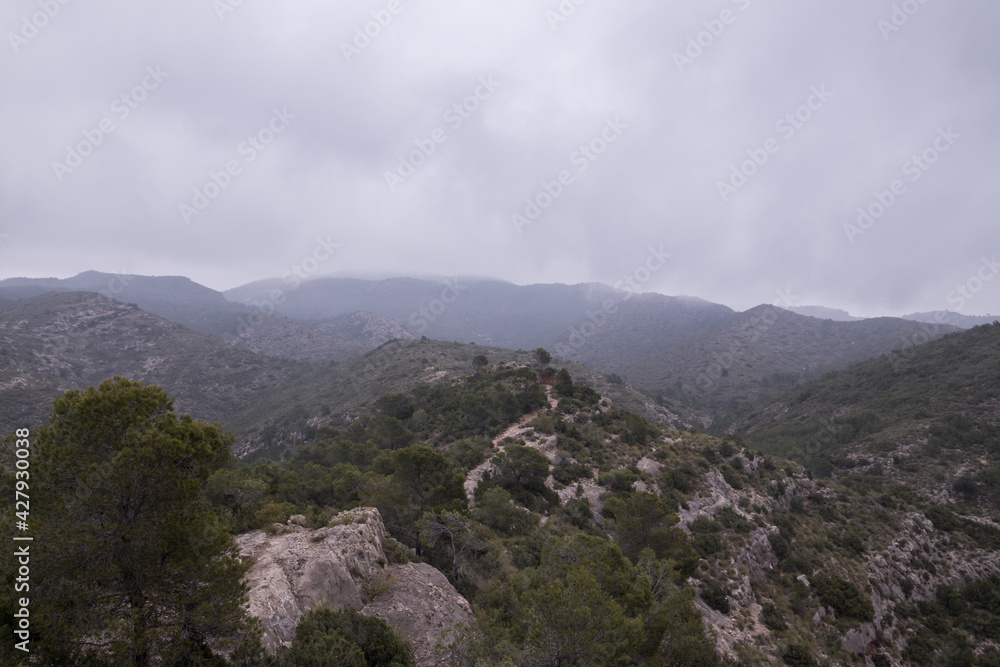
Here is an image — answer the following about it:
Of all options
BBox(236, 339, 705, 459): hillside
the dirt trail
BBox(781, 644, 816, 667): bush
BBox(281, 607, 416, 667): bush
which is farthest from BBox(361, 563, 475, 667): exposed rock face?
BBox(236, 339, 705, 459): hillside

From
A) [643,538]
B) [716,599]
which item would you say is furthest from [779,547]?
[643,538]

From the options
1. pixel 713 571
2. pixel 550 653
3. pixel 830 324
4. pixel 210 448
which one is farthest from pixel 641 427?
pixel 830 324

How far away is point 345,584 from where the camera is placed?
12.8 metres

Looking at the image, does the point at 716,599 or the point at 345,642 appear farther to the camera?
the point at 716,599

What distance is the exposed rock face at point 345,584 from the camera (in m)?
11.0

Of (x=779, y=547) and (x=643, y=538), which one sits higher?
(x=643, y=538)

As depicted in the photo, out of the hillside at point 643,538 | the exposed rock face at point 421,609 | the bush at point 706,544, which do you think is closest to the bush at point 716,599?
the hillside at point 643,538

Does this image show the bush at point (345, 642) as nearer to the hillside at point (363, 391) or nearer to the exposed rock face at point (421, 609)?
the exposed rock face at point (421, 609)

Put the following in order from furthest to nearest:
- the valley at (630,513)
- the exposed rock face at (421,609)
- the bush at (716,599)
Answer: the bush at (716,599) → the valley at (630,513) → the exposed rock face at (421,609)

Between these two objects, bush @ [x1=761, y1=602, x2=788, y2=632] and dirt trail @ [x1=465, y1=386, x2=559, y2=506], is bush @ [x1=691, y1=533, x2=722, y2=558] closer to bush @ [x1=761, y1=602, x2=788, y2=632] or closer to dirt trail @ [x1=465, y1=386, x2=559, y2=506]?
bush @ [x1=761, y1=602, x2=788, y2=632]

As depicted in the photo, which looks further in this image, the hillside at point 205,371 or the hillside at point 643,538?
the hillside at point 205,371

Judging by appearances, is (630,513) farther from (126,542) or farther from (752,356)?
(752,356)

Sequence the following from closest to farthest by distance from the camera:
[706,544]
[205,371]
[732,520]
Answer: [706,544], [732,520], [205,371]

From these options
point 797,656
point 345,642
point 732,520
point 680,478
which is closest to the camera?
point 345,642
